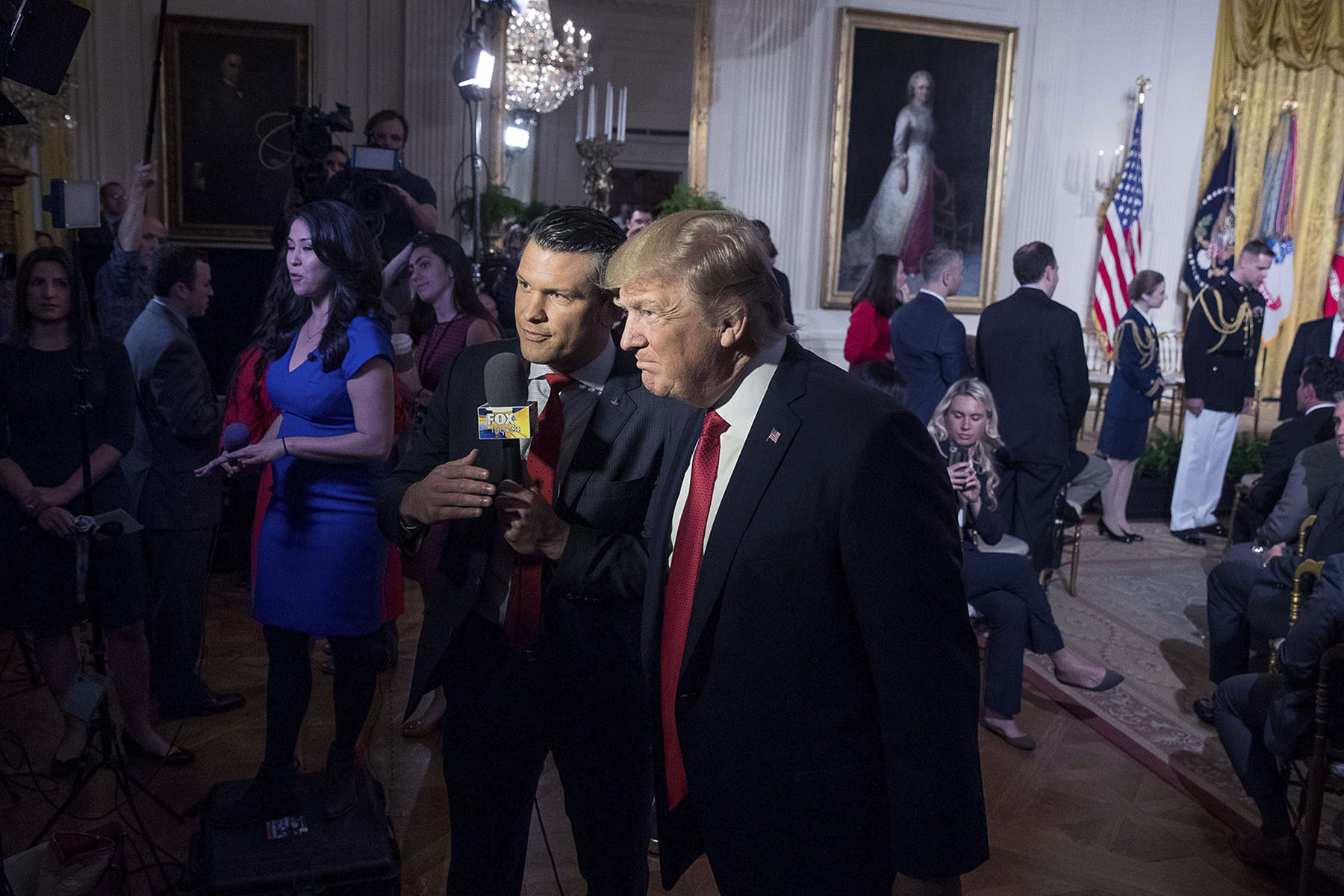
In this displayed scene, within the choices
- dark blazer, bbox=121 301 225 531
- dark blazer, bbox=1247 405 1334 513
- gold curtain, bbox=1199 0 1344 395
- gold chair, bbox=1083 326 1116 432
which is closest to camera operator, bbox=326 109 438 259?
dark blazer, bbox=121 301 225 531

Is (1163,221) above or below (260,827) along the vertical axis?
above

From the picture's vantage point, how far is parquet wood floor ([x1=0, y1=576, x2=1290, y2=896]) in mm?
2924

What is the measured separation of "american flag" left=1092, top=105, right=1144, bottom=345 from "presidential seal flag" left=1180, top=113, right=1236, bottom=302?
71 centimetres

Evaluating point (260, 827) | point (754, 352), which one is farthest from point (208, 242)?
point (754, 352)

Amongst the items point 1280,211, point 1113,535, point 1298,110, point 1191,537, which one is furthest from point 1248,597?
point 1298,110

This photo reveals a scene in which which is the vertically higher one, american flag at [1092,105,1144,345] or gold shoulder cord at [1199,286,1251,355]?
american flag at [1092,105,1144,345]

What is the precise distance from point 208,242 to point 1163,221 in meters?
8.70

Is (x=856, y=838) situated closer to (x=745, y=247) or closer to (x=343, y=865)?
(x=745, y=247)

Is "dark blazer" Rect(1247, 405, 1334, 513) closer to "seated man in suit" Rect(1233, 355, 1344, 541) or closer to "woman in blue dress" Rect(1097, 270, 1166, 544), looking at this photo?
"seated man in suit" Rect(1233, 355, 1344, 541)

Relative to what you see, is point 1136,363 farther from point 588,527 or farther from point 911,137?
point 588,527

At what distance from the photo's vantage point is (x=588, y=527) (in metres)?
1.83

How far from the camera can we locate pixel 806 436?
139 cm

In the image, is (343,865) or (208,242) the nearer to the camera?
(343,865)

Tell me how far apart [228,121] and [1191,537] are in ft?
23.8
